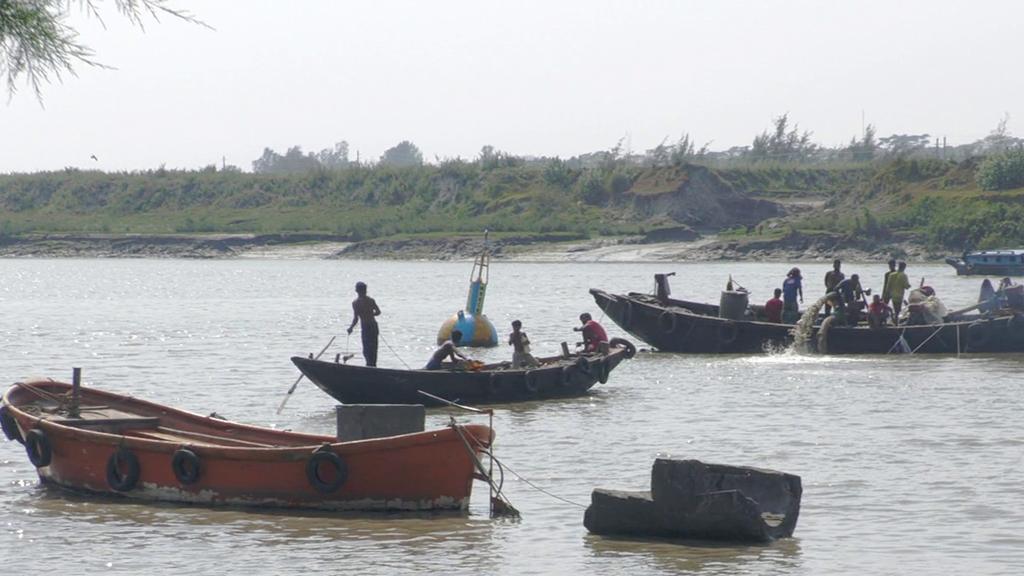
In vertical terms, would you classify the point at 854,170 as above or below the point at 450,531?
above

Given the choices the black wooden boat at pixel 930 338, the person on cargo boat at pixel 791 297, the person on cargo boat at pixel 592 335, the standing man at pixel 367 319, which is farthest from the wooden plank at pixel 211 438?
the person on cargo boat at pixel 791 297

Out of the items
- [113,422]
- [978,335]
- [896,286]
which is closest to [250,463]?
[113,422]

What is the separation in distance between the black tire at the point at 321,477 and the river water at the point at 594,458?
301 millimetres

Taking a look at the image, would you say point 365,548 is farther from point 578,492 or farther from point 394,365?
point 394,365

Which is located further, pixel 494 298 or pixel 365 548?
pixel 494 298

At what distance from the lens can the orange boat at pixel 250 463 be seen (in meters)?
15.5

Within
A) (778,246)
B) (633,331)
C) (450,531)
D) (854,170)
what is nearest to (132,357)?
(633,331)

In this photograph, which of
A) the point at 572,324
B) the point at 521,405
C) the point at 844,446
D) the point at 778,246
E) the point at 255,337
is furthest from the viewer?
the point at 778,246

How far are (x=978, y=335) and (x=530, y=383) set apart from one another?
11755 millimetres

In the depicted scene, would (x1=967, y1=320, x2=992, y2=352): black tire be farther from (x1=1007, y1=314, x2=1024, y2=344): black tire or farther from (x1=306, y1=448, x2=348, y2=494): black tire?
(x1=306, y1=448, x2=348, y2=494): black tire

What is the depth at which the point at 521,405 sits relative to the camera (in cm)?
2472

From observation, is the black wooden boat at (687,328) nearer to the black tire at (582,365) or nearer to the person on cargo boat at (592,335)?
the person on cargo boat at (592,335)

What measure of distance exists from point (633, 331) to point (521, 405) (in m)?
9.82

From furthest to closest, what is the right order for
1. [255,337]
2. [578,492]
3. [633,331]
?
[255,337] < [633,331] < [578,492]
